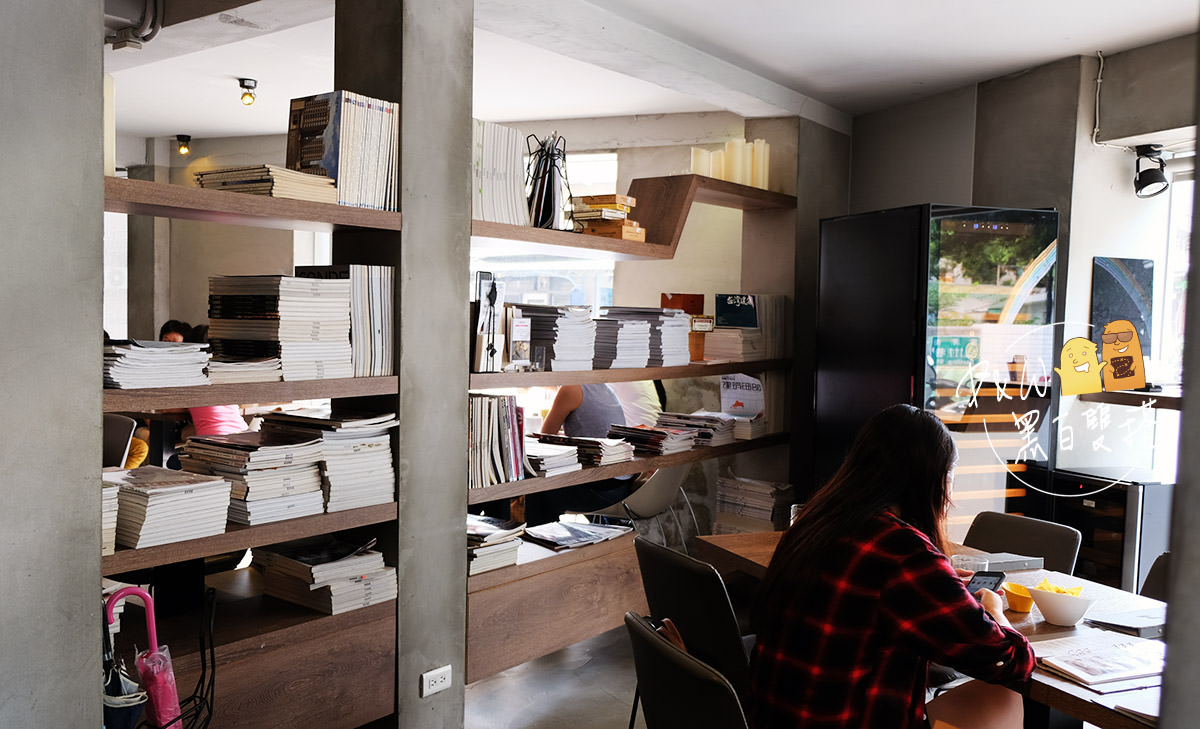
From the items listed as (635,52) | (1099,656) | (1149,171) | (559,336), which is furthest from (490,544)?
(1149,171)

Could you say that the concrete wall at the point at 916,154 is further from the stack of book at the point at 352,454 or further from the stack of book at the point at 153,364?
the stack of book at the point at 153,364

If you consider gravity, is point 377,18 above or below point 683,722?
above

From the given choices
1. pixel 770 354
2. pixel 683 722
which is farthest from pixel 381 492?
pixel 770 354

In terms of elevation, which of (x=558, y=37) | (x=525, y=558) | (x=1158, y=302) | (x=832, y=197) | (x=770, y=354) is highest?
(x=558, y=37)

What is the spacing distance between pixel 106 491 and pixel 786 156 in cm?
395

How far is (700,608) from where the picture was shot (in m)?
2.58

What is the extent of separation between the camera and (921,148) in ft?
16.9

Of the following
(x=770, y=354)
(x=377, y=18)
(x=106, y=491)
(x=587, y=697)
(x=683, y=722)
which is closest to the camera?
(x=683, y=722)

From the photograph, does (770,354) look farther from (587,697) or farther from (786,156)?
(587,697)

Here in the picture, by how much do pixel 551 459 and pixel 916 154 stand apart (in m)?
3.08

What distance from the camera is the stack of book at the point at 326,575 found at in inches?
107

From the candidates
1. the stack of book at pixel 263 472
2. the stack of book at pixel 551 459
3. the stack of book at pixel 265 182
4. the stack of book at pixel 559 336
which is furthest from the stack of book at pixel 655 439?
the stack of book at pixel 265 182

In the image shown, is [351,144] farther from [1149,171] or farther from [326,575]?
[1149,171]

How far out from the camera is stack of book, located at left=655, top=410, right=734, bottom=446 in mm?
4535
